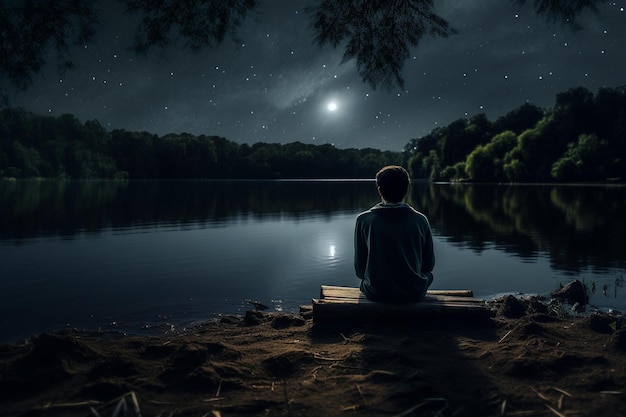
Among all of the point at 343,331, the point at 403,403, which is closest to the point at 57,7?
the point at 343,331

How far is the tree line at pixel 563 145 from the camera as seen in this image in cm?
8438

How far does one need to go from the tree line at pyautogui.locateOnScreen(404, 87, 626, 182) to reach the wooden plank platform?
8940 centimetres

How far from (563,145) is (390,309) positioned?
9957cm

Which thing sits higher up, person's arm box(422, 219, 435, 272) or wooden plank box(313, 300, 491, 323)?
person's arm box(422, 219, 435, 272)

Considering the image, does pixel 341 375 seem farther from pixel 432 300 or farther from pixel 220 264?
pixel 220 264

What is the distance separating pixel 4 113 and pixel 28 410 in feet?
15.4

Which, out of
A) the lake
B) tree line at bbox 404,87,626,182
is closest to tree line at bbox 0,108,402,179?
tree line at bbox 404,87,626,182

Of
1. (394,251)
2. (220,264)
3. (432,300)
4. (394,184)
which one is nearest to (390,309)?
(432,300)

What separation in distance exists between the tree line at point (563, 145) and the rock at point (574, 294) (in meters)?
84.7

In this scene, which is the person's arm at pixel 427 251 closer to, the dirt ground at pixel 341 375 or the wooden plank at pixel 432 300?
the wooden plank at pixel 432 300

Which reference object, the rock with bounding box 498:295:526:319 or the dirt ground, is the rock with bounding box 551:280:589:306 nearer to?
the rock with bounding box 498:295:526:319

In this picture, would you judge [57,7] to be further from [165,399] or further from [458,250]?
[458,250]

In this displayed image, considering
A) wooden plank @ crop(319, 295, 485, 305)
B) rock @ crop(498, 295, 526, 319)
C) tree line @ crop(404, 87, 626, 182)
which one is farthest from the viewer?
tree line @ crop(404, 87, 626, 182)

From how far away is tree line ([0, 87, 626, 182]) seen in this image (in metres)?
88.4
